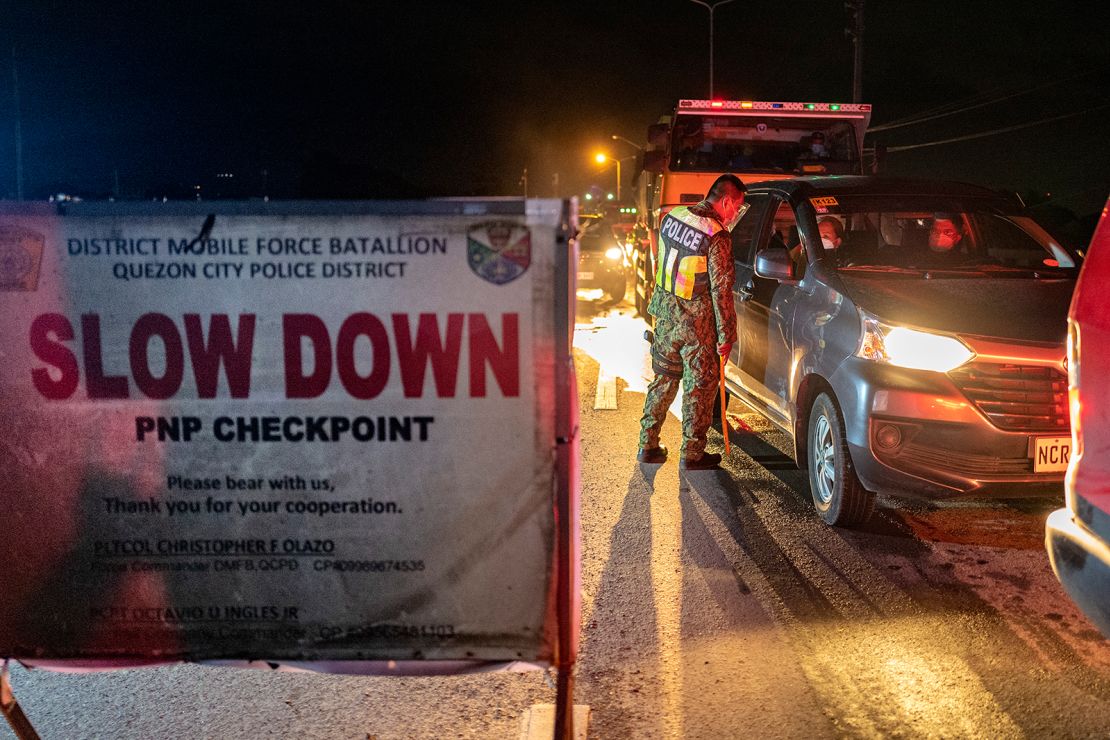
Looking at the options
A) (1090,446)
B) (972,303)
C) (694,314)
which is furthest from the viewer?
(694,314)

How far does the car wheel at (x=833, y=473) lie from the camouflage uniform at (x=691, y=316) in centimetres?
100

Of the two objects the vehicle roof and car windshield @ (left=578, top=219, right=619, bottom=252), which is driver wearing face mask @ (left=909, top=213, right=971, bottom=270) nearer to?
the vehicle roof

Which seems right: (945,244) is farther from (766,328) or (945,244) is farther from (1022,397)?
(1022,397)

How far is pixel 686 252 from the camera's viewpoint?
6656 mm

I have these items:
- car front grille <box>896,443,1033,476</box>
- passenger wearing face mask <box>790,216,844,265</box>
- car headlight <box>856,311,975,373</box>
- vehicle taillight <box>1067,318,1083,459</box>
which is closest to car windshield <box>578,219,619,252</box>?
passenger wearing face mask <box>790,216,844,265</box>

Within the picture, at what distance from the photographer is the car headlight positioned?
4.88 m

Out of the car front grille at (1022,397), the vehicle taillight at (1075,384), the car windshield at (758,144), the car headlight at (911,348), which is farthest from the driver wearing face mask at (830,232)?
the car windshield at (758,144)

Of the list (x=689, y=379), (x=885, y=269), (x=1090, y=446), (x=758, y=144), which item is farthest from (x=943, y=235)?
(x=758, y=144)

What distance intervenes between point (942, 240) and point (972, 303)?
1.42 meters

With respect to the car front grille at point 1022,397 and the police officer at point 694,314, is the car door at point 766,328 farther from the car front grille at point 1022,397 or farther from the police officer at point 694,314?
the car front grille at point 1022,397

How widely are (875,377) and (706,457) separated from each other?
2.14 m

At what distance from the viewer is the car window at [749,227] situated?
24.0 ft

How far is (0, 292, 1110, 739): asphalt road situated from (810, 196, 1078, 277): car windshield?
1.45 meters

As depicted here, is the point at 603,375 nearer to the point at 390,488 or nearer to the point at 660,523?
the point at 660,523
